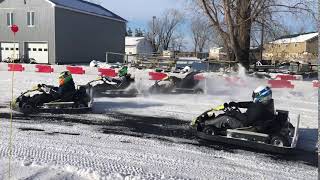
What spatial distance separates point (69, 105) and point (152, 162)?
16.9ft

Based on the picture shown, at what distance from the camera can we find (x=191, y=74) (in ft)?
57.3

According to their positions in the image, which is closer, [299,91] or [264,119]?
[264,119]

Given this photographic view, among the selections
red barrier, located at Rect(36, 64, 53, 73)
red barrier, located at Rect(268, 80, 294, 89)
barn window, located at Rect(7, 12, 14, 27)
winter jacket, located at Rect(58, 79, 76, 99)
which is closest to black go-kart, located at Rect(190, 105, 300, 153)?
winter jacket, located at Rect(58, 79, 76, 99)

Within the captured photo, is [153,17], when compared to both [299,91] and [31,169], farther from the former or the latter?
[31,169]

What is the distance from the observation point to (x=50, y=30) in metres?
40.1

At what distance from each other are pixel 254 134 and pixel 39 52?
113 ft

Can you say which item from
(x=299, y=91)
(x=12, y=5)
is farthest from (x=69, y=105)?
(x=12, y=5)

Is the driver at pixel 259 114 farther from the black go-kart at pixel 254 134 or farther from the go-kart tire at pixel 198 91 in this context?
the go-kart tire at pixel 198 91

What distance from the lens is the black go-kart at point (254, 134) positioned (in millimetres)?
8539

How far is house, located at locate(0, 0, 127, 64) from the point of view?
40.1 m

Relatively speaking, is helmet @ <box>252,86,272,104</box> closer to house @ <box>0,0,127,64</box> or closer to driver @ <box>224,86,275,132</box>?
driver @ <box>224,86,275,132</box>

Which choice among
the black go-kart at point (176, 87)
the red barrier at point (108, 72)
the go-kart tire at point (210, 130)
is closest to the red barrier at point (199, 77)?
the black go-kart at point (176, 87)

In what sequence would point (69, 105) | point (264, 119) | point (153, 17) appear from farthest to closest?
point (153, 17), point (69, 105), point (264, 119)

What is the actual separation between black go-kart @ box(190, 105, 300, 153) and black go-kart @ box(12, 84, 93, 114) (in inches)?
156
